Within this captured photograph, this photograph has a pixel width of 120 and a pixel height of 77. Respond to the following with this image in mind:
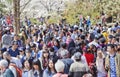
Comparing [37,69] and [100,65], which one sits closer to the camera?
[37,69]

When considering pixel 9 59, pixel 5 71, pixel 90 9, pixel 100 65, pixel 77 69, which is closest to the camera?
pixel 5 71

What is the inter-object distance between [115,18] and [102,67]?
19.7 m

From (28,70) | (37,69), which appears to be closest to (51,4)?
(28,70)

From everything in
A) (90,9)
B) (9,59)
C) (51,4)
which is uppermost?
(51,4)

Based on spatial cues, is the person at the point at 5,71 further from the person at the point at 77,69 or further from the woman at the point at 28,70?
the person at the point at 77,69

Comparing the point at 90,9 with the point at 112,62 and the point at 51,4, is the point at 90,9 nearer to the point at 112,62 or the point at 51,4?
the point at 51,4

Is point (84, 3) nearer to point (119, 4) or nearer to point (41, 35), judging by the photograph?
point (119, 4)

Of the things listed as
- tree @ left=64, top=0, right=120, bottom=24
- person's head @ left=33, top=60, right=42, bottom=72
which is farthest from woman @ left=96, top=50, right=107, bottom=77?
tree @ left=64, top=0, right=120, bottom=24

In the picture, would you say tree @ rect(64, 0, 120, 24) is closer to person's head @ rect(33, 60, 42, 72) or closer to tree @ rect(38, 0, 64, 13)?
tree @ rect(38, 0, 64, 13)

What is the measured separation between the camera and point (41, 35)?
1831cm

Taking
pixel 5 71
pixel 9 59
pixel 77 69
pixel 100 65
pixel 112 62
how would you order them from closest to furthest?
pixel 5 71 → pixel 77 69 → pixel 112 62 → pixel 9 59 → pixel 100 65

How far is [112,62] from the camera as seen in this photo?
10242mm

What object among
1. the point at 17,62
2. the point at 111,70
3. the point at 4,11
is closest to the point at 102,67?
the point at 111,70

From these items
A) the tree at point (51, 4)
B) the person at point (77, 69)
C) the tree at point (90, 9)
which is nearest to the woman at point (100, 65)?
the person at point (77, 69)
